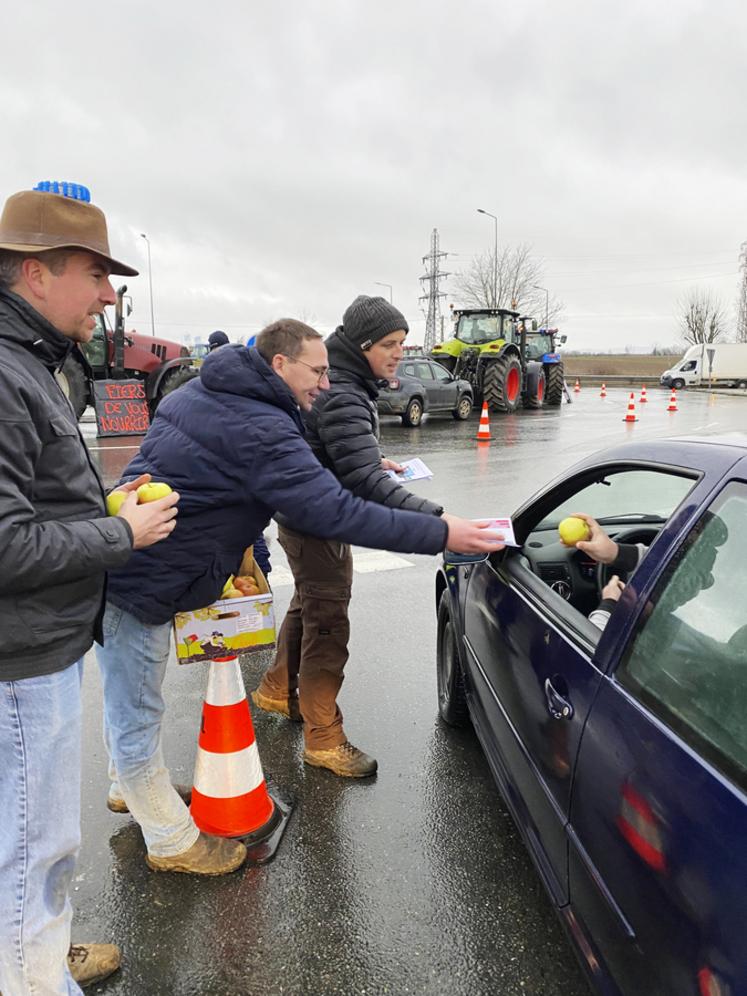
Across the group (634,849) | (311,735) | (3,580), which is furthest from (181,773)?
(634,849)

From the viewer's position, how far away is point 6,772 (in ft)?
5.17

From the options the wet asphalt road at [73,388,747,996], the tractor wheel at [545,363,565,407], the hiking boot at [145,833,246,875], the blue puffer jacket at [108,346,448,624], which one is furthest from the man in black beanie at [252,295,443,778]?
the tractor wheel at [545,363,565,407]

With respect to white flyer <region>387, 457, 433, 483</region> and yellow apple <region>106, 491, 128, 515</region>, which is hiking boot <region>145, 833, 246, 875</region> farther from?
white flyer <region>387, 457, 433, 483</region>

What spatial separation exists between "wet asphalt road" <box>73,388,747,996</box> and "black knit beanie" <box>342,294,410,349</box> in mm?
1821

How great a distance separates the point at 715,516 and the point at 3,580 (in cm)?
153

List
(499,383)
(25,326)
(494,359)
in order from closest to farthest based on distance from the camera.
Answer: (25,326) → (499,383) → (494,359)

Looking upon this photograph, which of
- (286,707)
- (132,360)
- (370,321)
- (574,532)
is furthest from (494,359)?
(574,532)

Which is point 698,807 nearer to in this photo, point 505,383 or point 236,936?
point 236,936

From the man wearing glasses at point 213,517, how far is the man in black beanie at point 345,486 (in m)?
0.37

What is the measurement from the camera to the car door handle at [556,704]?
1798 millimetres

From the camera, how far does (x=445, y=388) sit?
1802cm

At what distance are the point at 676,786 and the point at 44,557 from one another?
4.38 feet

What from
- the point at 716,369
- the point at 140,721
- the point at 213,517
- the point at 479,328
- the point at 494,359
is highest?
the point at 479,328

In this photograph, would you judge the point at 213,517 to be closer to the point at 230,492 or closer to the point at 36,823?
the point at 230,492
